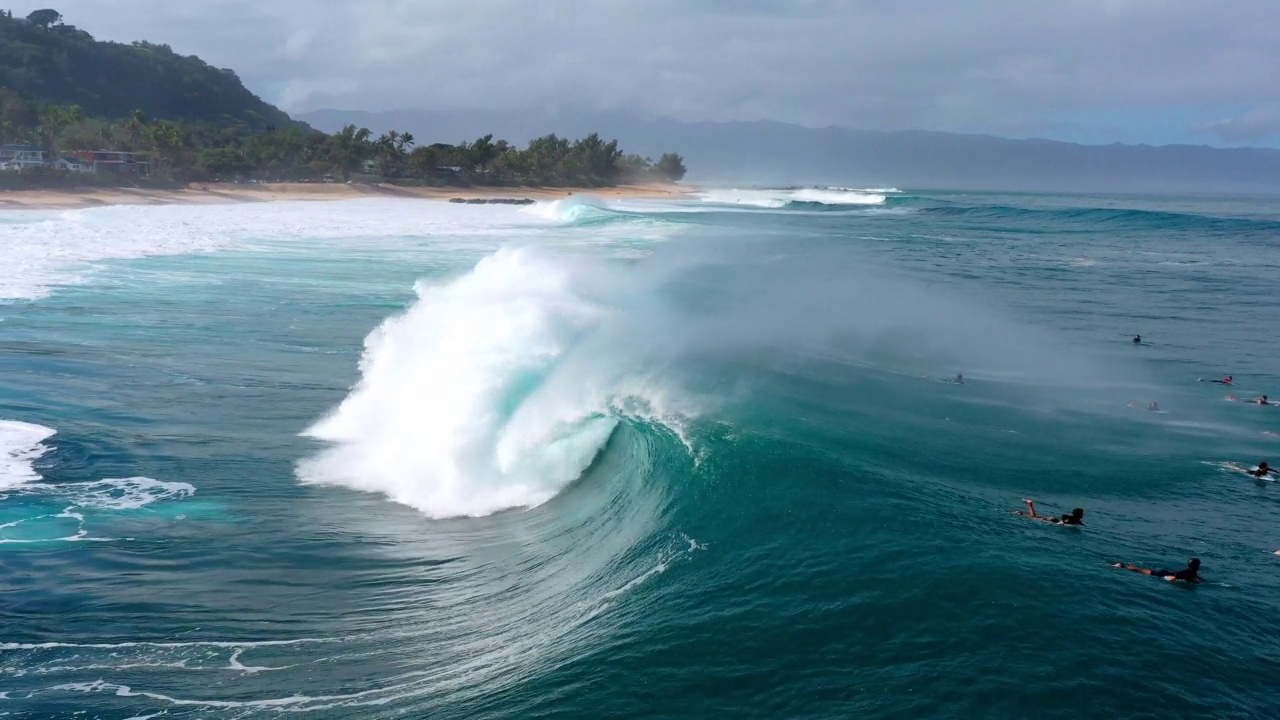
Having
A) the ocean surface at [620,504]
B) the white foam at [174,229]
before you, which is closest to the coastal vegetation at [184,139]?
the white foam at [174,229]

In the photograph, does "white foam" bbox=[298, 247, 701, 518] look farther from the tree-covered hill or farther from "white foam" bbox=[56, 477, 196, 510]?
the tree-covered hill

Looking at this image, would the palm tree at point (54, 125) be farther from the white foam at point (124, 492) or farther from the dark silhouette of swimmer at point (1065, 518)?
the dark silhouette of swimmer at point (1065, 518)

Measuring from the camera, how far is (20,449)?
55.1ft

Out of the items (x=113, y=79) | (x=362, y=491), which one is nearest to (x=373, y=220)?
(x=362, y=491)

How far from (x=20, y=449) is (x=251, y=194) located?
243 ft

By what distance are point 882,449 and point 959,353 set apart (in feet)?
33.2

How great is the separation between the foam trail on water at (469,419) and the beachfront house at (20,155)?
245 ft

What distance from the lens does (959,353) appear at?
84.4 feet

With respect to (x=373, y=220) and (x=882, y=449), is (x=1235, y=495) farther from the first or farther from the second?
(x=373, y=220)

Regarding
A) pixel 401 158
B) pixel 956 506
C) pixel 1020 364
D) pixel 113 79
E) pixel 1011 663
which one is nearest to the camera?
pixel 1011 663

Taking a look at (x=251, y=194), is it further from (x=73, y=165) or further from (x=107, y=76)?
(x=107, y=76)

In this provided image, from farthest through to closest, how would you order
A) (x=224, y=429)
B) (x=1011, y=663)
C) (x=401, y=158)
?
1. (x=401, y=158)
2. (x=224, y=429)
3. (x=1011, y=663)

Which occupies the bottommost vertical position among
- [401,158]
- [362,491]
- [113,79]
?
[362,491]

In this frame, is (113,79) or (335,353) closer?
(335,353)
